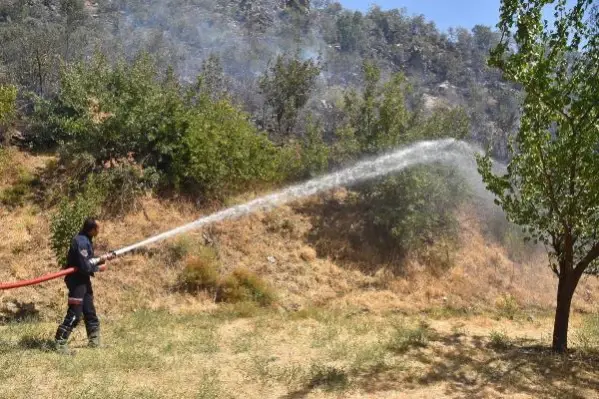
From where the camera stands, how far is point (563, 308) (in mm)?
8734

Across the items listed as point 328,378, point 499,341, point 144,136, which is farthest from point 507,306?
point 144,136

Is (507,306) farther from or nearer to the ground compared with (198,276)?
nearer to the ground

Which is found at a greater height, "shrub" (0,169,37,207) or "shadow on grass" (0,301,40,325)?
"shrub" (0,169,37,207)

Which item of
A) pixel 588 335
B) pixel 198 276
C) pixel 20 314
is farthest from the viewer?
pixel 198 276

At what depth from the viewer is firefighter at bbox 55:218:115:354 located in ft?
24.5

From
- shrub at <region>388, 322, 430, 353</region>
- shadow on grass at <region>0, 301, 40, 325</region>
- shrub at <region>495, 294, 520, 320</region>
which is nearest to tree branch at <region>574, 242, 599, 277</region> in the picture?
shrub at <region>388, 322, 430, 353</region>

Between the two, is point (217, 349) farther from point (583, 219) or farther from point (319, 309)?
point (583, 219)

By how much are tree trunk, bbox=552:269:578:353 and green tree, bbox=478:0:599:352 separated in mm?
15

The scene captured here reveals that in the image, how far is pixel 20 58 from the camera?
26875 mm

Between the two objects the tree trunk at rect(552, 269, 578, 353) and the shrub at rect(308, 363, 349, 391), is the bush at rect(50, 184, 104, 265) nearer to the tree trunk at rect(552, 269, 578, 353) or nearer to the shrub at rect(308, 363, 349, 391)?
the shrub at rect(308, 363, 349, 391)

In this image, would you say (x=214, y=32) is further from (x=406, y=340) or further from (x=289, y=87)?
(x=406, y=340)

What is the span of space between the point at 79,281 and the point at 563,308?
25.5 ft

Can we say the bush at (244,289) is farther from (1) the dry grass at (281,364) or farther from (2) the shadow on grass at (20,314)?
(2) the shadow on grass at (20,314)

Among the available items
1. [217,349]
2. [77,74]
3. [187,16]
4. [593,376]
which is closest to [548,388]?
[593,376]
